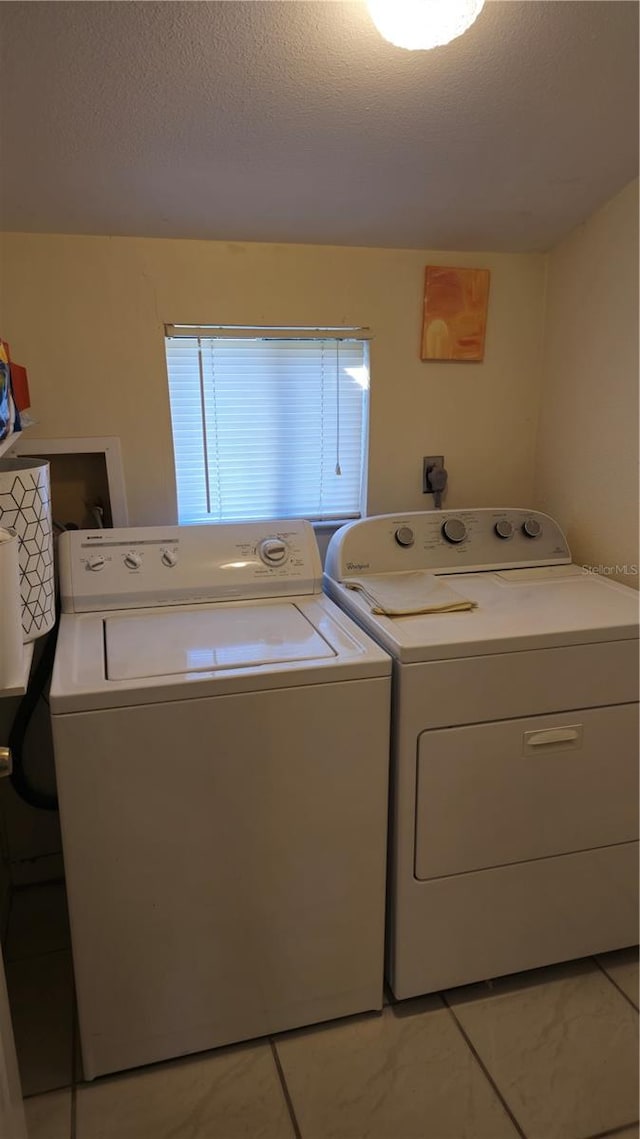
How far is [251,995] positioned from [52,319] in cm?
164

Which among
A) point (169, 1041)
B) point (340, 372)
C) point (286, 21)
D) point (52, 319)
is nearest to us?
point (286, 21)

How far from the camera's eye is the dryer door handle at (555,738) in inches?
56.9

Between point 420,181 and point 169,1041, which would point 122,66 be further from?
point 169,1041

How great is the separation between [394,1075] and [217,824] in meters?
0.67

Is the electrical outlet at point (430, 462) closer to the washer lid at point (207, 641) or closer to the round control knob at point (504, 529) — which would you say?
the round control knob at point (504, 529)

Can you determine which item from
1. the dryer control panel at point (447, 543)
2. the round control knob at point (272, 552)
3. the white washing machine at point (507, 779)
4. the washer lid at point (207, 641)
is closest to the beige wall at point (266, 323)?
the dryer control panel at point (447, 543)

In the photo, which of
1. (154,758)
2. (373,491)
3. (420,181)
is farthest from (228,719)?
(420,181)

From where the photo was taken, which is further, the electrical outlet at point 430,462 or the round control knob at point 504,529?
the electrical outlet at point 430,462

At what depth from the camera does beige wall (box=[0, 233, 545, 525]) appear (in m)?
1.73

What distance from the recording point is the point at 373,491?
209 centimetres

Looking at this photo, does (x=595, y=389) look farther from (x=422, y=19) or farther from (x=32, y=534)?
(x=32, y=534)

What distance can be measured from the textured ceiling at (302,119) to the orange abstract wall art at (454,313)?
0.50ft

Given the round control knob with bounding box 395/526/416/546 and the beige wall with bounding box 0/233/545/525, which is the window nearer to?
the beige wall with bounding box 0/233/545/525

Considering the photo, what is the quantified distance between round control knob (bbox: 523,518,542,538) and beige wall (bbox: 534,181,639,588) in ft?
0.45
